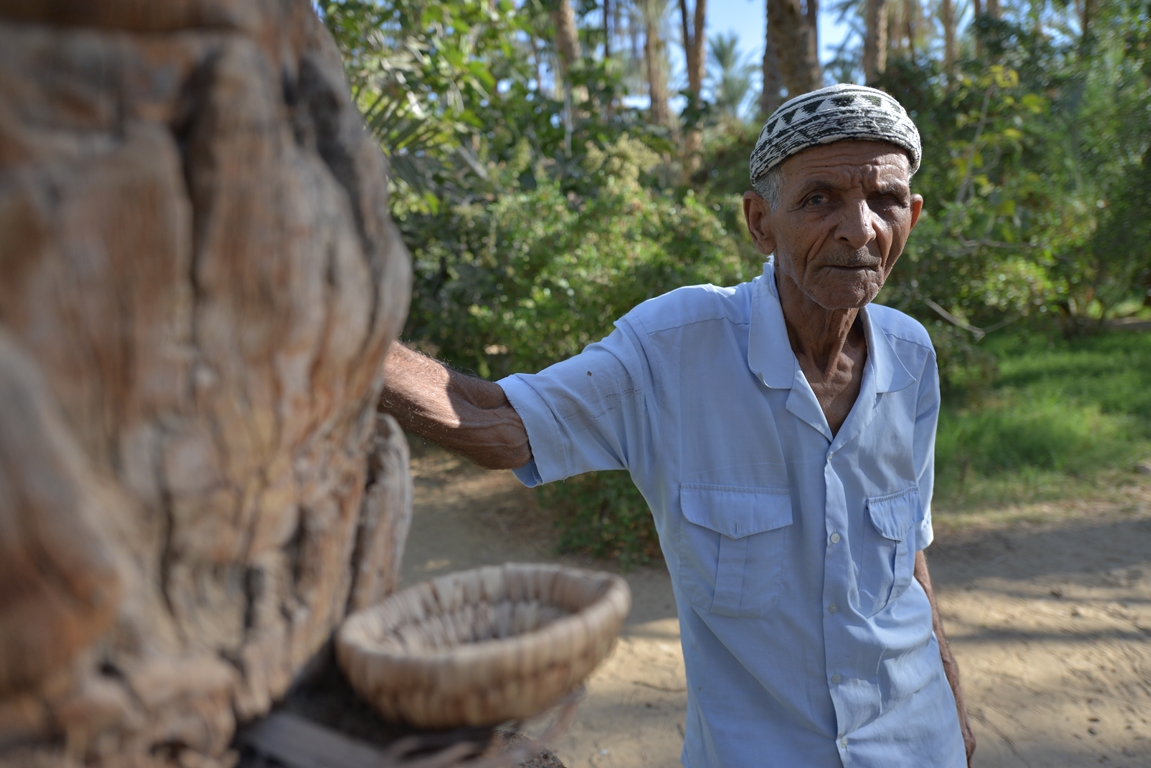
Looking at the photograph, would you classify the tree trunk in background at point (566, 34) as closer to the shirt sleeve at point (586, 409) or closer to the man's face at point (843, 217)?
the man's face at point (843, 217)

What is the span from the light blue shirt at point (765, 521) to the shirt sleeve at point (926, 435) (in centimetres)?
→ 5

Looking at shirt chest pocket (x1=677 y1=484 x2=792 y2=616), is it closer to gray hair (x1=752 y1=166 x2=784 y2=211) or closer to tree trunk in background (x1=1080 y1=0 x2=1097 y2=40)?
gray hair (x1=752 y1=166 x2=784 y2=211)

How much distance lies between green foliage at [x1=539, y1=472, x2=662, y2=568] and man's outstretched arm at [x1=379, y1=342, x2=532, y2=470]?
280cm

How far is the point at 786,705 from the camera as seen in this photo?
5.06 ft

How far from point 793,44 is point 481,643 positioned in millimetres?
5004

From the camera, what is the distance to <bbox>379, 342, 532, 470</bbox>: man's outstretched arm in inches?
50.1

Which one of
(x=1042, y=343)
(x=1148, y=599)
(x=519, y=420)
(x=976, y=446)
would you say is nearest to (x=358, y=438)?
(x=519, y=420)

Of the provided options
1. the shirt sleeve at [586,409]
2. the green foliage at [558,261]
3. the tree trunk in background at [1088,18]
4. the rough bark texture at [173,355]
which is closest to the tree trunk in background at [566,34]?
the green foliage at [558,261]

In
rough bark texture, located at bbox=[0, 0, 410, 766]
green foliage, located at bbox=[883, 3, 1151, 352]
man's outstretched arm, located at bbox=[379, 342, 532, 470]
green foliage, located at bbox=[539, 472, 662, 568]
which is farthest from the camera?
green foliage, located at bbox=[883, 3, 1151, 352]

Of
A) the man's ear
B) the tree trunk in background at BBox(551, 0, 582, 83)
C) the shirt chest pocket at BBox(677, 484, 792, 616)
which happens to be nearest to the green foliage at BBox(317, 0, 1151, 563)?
the tree trunk in background at BBox(551, 0, 582, 83)

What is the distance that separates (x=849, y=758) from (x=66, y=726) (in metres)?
1.37

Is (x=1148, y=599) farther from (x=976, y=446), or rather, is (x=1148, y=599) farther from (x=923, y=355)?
(x=923, y=355)

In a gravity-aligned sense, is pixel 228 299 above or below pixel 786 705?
above

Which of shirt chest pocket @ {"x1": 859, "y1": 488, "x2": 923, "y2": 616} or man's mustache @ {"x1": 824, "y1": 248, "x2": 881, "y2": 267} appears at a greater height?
man's mustache @ {"x1": 824, "y1": 248, "x2": 881, "y2": 267}
